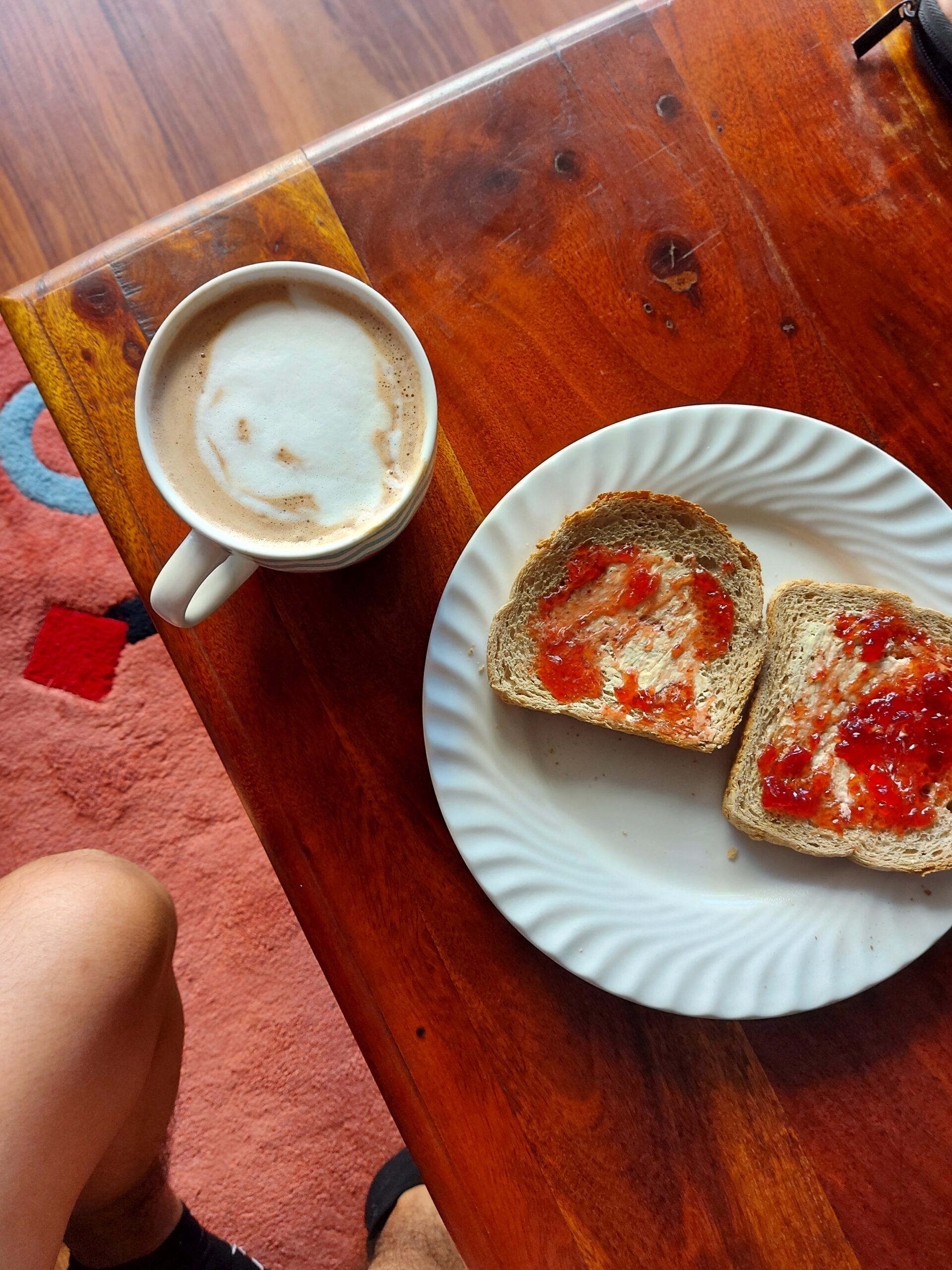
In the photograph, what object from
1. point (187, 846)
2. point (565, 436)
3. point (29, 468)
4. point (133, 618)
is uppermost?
point (29, 468)

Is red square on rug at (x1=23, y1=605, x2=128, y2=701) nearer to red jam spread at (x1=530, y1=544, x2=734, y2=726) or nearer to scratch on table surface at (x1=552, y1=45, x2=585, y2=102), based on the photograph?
red jam spread at (x1=530, y1=544, x2=734, y2=726)

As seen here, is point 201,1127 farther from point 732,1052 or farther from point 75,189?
point 75,189

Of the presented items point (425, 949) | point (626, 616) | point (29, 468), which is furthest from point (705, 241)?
point (29, 468)

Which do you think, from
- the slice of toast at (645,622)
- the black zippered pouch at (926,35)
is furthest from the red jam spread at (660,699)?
the black zippered pouch at (926,35)

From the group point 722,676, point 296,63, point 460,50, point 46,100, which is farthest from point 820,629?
point 46,100

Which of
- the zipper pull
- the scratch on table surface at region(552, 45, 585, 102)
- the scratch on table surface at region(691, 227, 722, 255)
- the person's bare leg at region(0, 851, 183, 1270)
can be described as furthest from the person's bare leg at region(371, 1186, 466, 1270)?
the zipper pull

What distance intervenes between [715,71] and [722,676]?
2.22 ft

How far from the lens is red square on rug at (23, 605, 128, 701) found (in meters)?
1.45

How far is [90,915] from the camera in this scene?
0.94m

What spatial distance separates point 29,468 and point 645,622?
1137 millimetres

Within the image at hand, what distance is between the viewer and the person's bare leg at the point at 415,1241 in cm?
134

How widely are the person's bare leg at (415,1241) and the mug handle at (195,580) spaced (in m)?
1.08

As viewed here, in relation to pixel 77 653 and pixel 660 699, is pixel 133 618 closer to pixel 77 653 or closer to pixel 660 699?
pixel 77 653

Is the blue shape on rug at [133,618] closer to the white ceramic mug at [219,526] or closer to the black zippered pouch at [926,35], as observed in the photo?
the white ceramic mug at [219,526]
